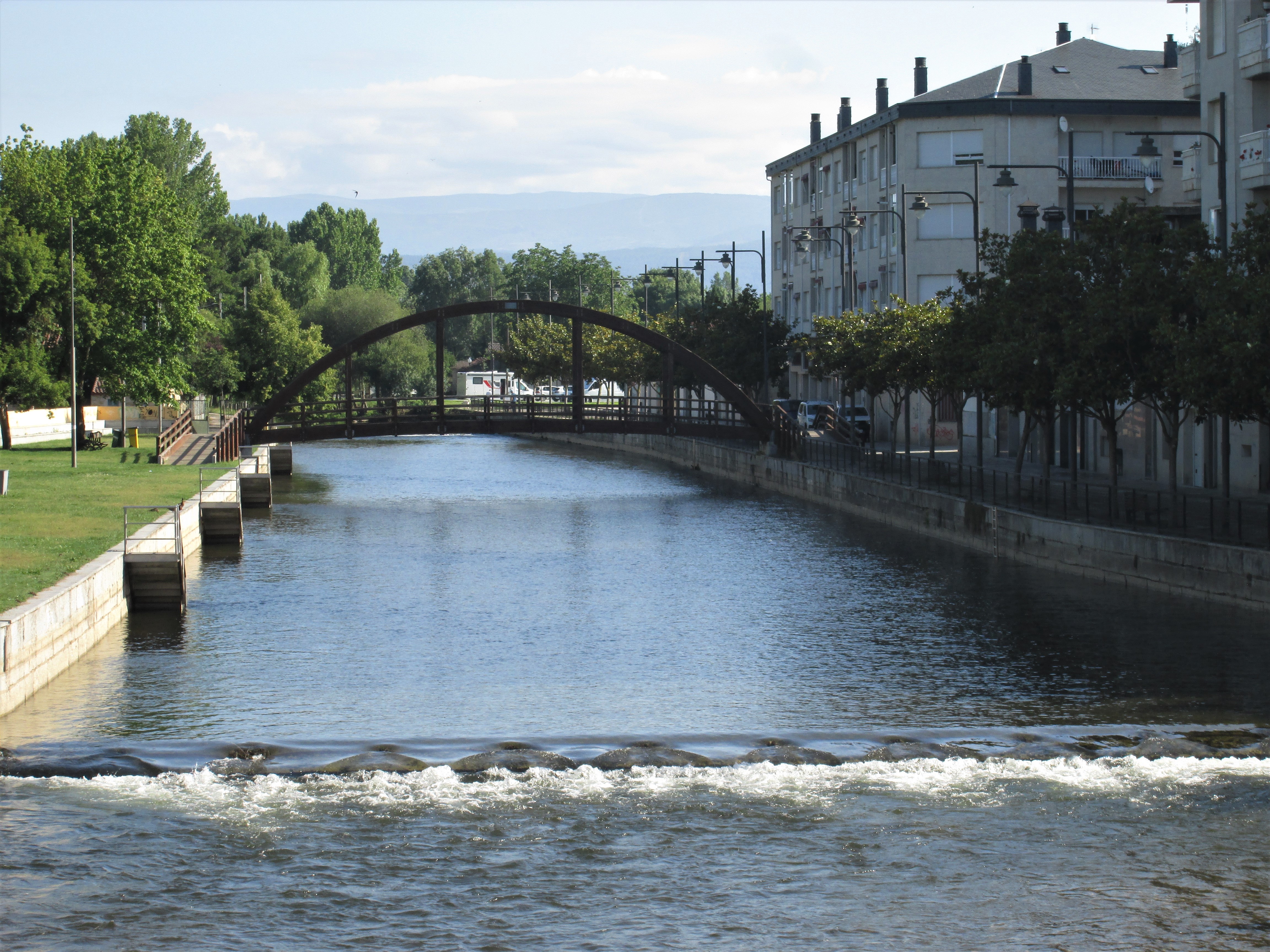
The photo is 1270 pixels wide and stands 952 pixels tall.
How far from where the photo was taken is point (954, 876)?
14.3 metres

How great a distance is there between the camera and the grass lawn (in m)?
25.5

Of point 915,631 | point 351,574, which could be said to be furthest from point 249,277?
point 915,631

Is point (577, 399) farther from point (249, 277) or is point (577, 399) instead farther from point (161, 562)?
point (249, 277)

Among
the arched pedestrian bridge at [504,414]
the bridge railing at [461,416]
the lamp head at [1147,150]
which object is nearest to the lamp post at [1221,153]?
the lamp head at [1147,150]

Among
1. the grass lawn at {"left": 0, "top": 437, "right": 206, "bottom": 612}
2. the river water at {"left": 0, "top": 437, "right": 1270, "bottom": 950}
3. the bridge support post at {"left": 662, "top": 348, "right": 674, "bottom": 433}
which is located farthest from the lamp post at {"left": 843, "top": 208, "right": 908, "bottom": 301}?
the grass lawn at {"left": 0, "top": 437, "right": 206, "bottom": 612}

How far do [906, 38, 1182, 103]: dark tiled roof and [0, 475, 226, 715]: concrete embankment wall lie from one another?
168ft

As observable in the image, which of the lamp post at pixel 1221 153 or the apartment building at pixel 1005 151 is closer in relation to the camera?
the lamp post at pixel 1221 153

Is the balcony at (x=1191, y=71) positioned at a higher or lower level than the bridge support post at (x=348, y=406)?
higher

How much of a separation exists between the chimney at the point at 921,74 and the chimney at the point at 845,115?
7.92 m

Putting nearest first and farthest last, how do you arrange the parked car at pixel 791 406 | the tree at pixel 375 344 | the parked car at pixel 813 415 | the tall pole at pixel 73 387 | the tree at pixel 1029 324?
1. the tree at pixel 1029 324
2. the tall pole at pixel 73 387
3. the parked car at pixel 813 415
4. the parked car at pixel 791 406
5. the tree at pixel 375 344

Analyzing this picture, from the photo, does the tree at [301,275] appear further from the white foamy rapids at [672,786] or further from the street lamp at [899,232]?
the white foamy rapids at [672,786]

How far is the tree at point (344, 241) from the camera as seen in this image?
6516 inches

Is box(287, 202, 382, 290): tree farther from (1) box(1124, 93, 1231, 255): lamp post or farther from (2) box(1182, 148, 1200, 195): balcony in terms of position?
(1) box(1124, 93, 1231, 255): lamp post

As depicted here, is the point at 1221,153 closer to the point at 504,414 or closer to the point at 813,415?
the point at 504,414
